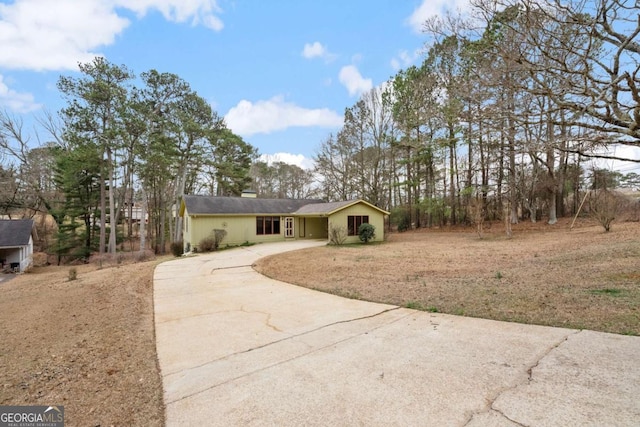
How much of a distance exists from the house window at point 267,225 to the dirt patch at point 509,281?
8262mm

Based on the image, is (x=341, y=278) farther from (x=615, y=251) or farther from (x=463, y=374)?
(x=615, y=251)

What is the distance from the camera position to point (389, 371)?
2957 millimetres

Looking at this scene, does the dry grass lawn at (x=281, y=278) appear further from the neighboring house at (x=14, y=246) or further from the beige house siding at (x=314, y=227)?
the neighboring house at (x=14, y=246)

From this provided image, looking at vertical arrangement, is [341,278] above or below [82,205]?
below

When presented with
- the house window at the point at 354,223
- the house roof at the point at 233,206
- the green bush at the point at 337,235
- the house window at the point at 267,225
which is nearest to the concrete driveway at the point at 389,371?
the green bush at the point at 337,235

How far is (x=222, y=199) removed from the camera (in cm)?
1967

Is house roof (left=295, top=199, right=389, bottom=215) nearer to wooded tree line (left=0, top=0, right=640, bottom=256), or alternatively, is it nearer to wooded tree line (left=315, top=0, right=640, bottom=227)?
wooded tree line (left=0, top=0, right=640, bottom=256)

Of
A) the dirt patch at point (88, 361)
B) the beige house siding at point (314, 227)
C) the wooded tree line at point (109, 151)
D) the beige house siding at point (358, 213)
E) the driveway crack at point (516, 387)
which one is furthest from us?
the beige house siding at point (314, 227)

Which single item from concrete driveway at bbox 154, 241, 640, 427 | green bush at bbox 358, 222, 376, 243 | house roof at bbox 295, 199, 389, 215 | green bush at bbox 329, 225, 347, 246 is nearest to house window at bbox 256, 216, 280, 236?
house roof at bbox 295, 199, 389, 215

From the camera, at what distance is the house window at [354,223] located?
18.3 metres

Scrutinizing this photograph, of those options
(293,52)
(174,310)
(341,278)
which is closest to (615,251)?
(341,278)

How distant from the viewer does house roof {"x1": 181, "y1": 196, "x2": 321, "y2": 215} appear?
58.2 feet

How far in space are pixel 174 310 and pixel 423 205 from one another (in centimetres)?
2150

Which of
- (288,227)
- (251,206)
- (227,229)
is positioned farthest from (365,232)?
(227,229)
